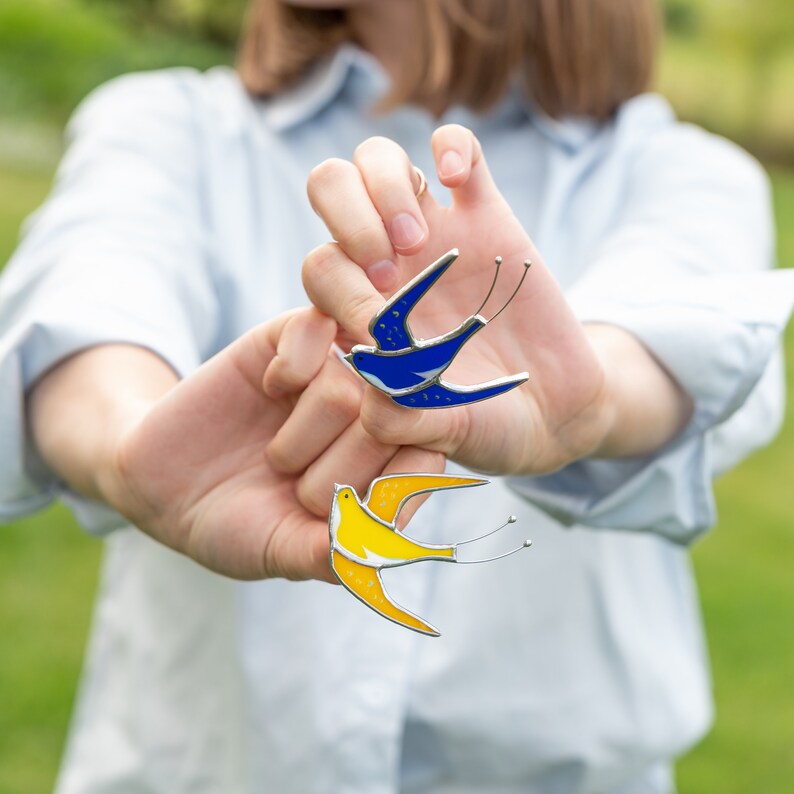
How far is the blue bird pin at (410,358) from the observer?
71 centimetres

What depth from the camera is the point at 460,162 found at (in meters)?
0.77

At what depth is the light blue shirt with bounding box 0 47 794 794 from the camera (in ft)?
3.44

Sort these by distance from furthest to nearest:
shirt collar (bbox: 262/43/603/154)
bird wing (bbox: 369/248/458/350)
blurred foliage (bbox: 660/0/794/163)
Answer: blurred foliage (bbox: 660/0/794/163), shirt collar (bbox: 262/43/603/154), bird wing (bbox: 369/248/458/350)

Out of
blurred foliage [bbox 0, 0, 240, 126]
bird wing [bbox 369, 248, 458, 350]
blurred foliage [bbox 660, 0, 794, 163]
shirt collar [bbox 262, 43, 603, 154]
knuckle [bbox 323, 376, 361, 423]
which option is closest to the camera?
bird wing [bbox 369, 248, 458, 350]

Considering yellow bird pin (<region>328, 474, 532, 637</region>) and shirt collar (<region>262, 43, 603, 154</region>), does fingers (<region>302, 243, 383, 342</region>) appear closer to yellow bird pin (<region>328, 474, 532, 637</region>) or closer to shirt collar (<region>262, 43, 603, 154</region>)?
yellow bird pin (<region>328, 474, 532, 637</region>)

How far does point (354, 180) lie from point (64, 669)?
1.90 m

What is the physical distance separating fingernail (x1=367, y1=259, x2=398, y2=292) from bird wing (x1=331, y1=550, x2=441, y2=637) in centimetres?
20

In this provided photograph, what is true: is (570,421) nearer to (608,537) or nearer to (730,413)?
(730,413)

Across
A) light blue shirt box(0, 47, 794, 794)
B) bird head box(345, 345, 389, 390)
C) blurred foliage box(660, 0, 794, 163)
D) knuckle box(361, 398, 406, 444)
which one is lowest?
blurred foliage box(660, 0, 794, 163)

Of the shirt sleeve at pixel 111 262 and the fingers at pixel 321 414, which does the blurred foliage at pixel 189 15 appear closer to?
the shirt sleeve at pixel 111 262

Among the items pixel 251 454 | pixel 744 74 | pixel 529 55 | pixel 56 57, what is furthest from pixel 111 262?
pixel 744 74

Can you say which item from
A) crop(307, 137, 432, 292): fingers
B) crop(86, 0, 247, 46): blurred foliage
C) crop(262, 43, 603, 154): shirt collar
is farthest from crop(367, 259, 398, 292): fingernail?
crop(86, 0, 247, 46): blurred foliage

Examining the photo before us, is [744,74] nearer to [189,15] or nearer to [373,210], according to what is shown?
[189,15]

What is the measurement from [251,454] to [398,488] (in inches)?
6.6
